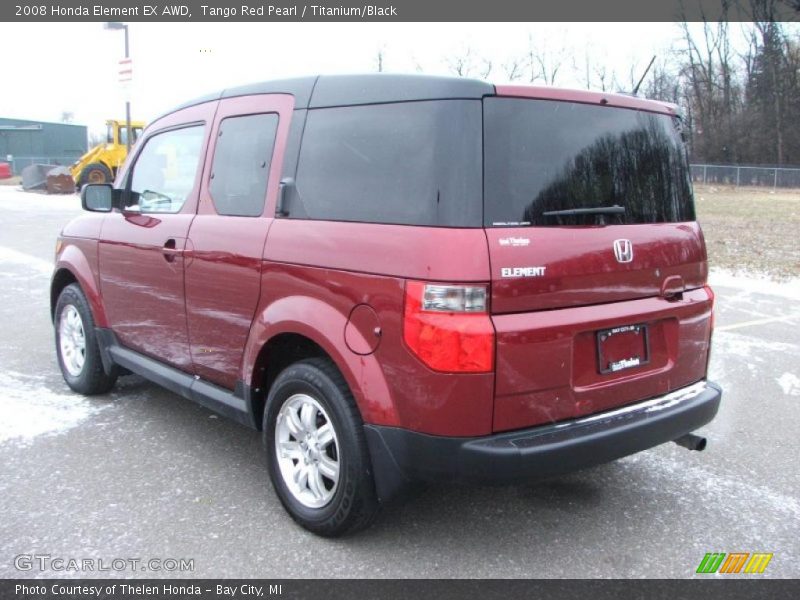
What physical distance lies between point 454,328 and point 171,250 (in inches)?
79.7

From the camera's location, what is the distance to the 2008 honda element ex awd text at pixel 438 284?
260cm

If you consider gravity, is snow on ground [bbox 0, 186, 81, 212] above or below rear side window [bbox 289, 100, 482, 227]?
above

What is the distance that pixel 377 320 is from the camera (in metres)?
2.71

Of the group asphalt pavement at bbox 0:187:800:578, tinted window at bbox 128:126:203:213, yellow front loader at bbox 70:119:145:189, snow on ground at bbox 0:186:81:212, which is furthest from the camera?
yellow front loader at bbox 70:119:145:189

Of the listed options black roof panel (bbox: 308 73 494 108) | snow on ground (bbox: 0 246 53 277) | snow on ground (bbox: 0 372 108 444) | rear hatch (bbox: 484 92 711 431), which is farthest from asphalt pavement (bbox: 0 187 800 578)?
snow on ground (bbox: 0 246 53 277)

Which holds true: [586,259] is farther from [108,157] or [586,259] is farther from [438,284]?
[108,157]

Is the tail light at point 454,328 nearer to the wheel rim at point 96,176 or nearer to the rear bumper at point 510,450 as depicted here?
the rear bumper at point 510,450

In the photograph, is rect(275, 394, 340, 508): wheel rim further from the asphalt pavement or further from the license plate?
the license plate

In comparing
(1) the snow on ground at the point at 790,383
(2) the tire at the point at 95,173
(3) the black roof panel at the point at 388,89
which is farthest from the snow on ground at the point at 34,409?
(2) the tire at the point at 95,173

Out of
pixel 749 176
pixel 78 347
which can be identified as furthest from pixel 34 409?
pixel 749 176

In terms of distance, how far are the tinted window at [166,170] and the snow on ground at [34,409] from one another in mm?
1468

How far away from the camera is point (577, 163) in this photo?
290cm

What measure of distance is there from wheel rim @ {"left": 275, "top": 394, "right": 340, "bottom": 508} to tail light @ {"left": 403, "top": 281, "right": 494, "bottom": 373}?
678mm

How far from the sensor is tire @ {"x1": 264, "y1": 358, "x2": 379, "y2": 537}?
2842 millimetres
